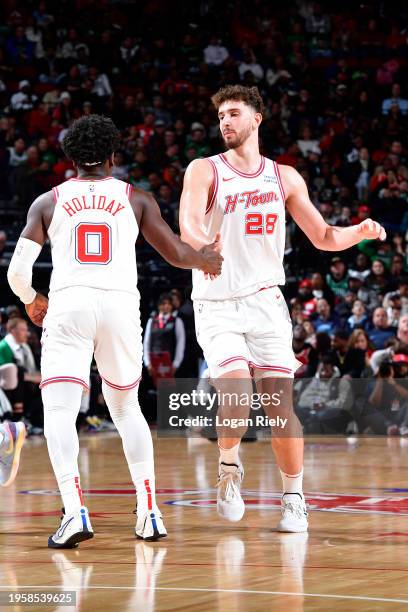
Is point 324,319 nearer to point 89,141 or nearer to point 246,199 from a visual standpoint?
point 246,199

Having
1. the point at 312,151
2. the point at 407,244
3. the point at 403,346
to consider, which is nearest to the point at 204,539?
the point at 403,346

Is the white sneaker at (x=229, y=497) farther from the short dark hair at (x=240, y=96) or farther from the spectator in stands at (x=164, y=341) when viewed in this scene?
the spectator in stands at (x=164, y=341)

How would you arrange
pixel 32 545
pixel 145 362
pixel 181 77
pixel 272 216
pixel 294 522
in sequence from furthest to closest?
pixel 181 77 → pixel 145 362 → pixel 272 216 → pixel 294 522 → pixel 32 545

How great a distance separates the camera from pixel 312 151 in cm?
1894

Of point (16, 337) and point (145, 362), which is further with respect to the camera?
point (145, 362)

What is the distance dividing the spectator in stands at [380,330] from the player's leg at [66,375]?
925 centimetres

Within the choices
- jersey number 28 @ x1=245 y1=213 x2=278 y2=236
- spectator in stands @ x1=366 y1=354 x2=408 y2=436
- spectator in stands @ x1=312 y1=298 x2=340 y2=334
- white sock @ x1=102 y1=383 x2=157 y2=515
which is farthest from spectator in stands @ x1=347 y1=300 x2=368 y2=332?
white sock @ x1=102 y1=383 x2=157 y2=515

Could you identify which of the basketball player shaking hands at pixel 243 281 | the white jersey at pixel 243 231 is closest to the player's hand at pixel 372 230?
the basketball player shaking hands at pixel 243 281

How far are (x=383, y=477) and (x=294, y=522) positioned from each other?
10.1 ft

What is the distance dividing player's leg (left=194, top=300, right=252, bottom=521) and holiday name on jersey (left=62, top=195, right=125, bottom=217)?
1048 millimetres

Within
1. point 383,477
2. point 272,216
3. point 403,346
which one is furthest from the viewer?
point 403,346

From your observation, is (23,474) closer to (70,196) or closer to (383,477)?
(383,477)

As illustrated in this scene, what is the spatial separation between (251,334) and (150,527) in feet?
4.32

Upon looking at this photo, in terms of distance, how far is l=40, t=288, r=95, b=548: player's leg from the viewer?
18.8 feet
